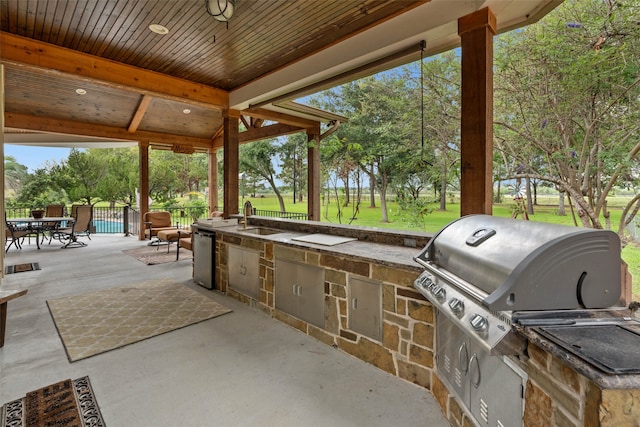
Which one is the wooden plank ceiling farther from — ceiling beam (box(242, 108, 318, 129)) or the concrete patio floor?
the concrete patio floor

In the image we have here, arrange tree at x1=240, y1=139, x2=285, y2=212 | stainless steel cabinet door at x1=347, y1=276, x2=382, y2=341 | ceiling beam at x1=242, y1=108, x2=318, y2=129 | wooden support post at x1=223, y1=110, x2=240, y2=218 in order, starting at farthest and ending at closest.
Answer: tree at x1=240, y1=139, x2=285, y2=212 → ceiling beam at x1=242, y1=108, x2=318, y2=129 → wooden support post at x1=223, y1=110, x2=240, y2=218 → stainless steel cabinet door at x1=347, y1=276, x2=382, y2=341

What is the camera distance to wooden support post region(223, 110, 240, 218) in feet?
17.4

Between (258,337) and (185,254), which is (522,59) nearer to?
(258,337)

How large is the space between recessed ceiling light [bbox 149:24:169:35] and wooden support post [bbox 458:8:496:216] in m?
2.92

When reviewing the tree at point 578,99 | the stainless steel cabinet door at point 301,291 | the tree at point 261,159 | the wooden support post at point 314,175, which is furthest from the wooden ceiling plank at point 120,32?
the tree at point 261,159

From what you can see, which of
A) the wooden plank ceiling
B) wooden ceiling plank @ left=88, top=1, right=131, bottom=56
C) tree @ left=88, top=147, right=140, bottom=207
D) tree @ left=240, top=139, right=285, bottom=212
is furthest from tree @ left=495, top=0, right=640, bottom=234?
tree @ left=88, top=147, right=140, bottom=207

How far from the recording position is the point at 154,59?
4.04 metres

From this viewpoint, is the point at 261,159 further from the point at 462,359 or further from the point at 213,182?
the point at 462,359

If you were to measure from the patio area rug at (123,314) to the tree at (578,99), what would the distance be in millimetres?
4421

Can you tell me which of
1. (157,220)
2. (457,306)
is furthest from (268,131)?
(457,306)

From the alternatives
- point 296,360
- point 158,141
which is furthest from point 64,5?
point 158,141

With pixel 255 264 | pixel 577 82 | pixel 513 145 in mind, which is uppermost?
pixel 577 82

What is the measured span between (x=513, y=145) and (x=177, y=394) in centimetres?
498

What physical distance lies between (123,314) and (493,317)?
3697 mm
